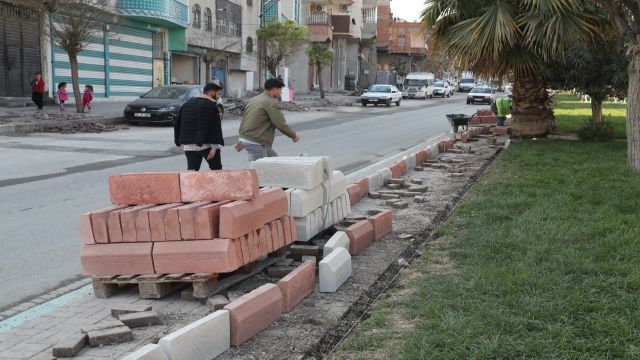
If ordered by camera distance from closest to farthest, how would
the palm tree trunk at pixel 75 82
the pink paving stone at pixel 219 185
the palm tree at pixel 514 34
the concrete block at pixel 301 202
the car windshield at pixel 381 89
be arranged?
the pink paving stone at pixel 219 185
the concrete block at pixel 301 202
the palm tree at pixel 514 34
the palm tree trunk at pixel 75 82
the car windshield at pixel 381 89

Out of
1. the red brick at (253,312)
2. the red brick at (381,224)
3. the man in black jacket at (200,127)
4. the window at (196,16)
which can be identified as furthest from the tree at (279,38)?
the red brick at (253,312)

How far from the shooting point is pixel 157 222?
4.80 metres

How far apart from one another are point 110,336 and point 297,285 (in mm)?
1379

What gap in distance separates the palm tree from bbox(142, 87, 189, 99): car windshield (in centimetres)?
1052

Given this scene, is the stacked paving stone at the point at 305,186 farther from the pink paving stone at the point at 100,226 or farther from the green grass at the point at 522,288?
the pink paving stone at the point at 100,226

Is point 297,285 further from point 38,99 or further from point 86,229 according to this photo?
point 38,99

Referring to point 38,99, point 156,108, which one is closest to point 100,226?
point 156,108

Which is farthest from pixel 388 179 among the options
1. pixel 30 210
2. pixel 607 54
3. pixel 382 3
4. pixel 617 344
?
pixel 382 3

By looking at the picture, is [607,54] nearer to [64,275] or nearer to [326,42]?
[64,275]

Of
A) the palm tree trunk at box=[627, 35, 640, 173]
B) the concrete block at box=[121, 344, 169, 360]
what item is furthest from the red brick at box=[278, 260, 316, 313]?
the palm tree trunk at box=[627, 35, 640, 173]

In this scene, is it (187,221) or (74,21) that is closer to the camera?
(187,221)

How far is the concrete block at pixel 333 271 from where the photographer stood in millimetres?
5184

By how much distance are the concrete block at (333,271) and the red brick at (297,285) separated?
82 millimetres

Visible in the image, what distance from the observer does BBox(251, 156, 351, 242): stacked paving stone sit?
236 inches
